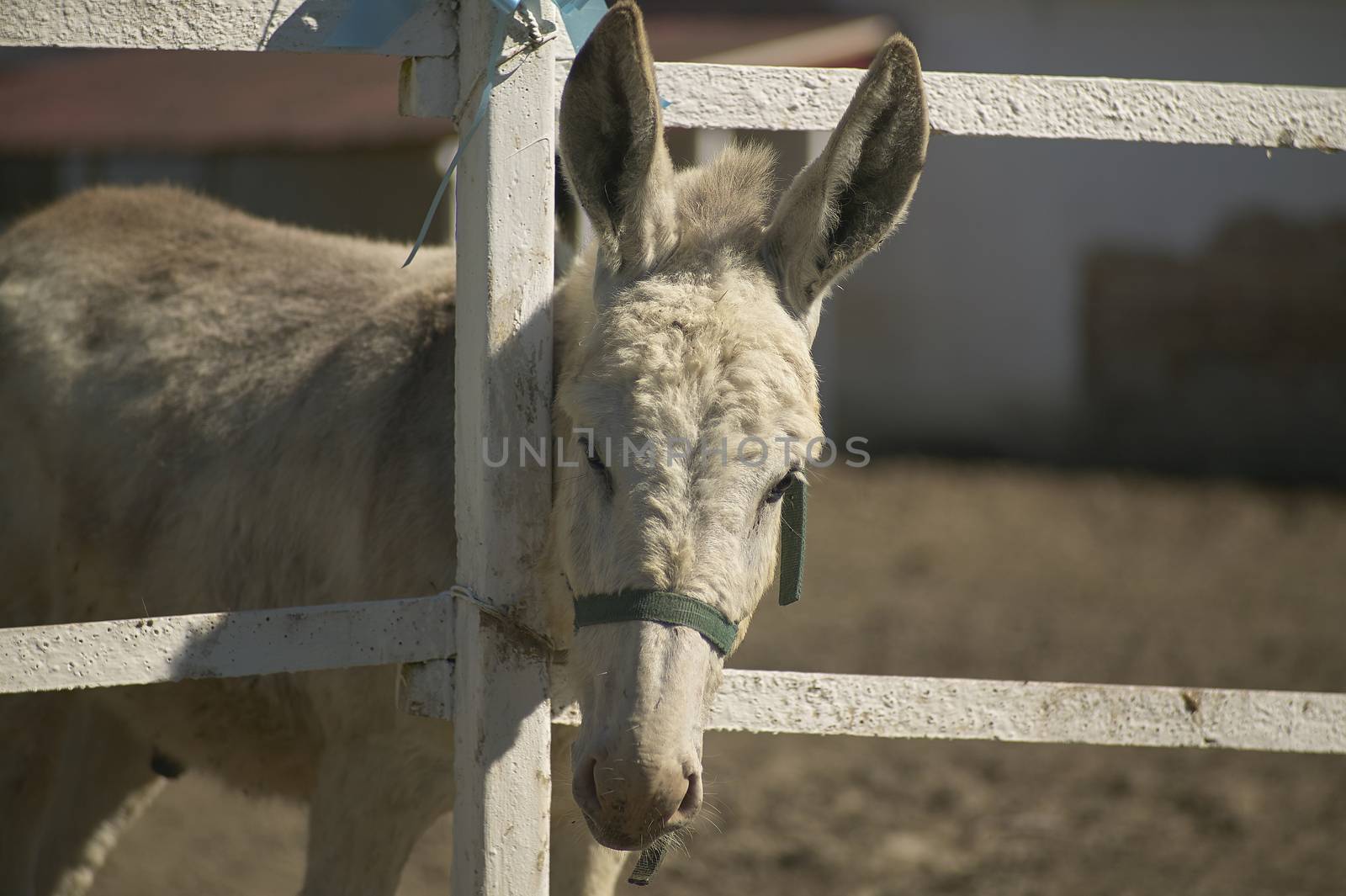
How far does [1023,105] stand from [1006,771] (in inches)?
148

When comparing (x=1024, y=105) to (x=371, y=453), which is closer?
(x=1024, y=105)

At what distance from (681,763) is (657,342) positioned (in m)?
0.68

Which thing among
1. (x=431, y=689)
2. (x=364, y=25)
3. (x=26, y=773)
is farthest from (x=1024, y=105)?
(x=26, y=773)

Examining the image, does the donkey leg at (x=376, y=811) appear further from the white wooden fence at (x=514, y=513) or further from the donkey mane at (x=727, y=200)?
the donkey mane at (x=727, y=200)

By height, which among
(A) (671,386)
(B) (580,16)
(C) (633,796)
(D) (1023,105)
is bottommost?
(C) (633,796)

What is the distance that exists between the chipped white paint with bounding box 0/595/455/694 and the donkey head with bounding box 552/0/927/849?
29 centimetres

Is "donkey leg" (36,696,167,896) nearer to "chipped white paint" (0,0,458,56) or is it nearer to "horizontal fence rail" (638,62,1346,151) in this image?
"chipped white paint" (0,0,458,56)

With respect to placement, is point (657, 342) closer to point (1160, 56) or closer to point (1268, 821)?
point (1268, 821)

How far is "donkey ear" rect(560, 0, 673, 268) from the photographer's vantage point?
1.89 metres

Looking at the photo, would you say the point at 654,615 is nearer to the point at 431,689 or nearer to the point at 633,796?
the point at 633,796

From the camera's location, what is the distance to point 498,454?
196cm

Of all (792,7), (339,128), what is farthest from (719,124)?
(792,7)

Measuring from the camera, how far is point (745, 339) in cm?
203

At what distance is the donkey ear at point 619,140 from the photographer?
189cm
